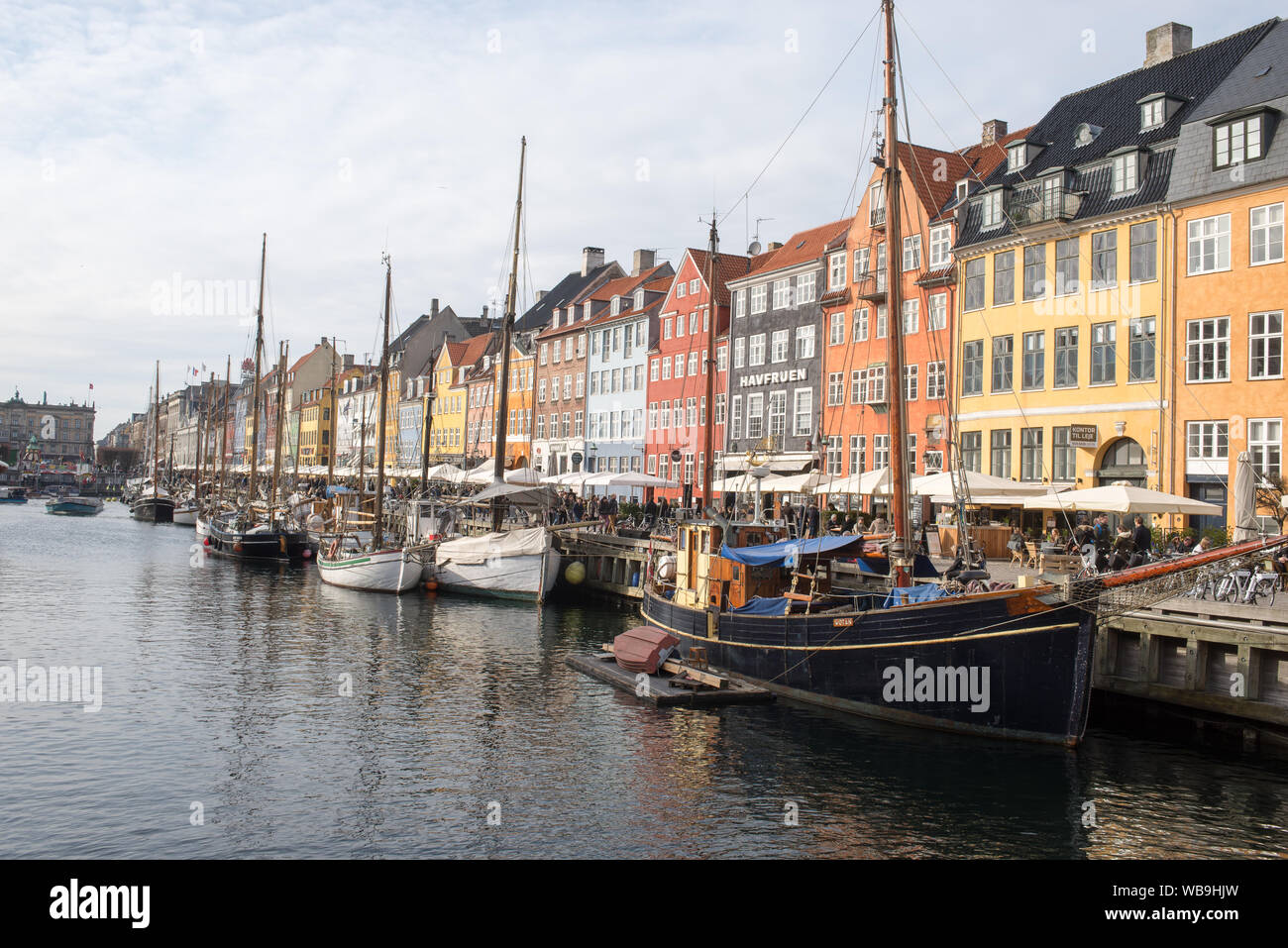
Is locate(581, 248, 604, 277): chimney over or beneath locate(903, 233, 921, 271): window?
over

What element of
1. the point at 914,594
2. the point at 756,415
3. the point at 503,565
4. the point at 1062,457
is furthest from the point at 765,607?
the point at 756,415

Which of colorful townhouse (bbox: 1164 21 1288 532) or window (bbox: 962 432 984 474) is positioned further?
window (bbox: 962 432 984 474)

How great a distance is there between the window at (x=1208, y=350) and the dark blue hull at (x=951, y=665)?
19.4 meters

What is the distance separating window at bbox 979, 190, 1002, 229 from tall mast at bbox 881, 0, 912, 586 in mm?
22488

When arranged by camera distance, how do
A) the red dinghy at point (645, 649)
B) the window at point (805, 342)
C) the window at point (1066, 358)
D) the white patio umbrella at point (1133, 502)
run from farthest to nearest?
1. the window at point (805, 342)
2. the window at point (1066, 358)
3. the white patio umbrella at point (1133, 502)
4. the red dinghy at point (645, 649)

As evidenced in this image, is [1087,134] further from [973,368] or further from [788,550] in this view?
[788,550]

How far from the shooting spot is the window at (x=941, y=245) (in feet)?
147

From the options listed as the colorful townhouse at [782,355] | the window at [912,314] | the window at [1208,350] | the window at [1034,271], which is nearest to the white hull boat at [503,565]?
the colorful townhouse at [782,355]

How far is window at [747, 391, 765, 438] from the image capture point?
185 ft

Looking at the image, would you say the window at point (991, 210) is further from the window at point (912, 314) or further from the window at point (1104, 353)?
the window at point (1104, 353)

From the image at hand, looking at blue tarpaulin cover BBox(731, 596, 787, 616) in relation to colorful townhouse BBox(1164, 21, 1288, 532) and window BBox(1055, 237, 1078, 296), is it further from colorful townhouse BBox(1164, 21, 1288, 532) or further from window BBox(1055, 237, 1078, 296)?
window BBox(1055, 237, 1078, 296)

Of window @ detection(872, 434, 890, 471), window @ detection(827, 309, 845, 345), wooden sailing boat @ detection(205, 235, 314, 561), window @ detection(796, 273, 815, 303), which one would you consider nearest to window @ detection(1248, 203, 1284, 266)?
window @ detection(872, 434, 890, 471)

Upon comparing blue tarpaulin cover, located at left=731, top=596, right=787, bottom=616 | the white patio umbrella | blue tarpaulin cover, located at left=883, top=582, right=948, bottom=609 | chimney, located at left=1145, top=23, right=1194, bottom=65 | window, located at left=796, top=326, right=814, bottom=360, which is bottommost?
blue tarpaulin cover, located at left=731, top=596, right=787, bottom=616
